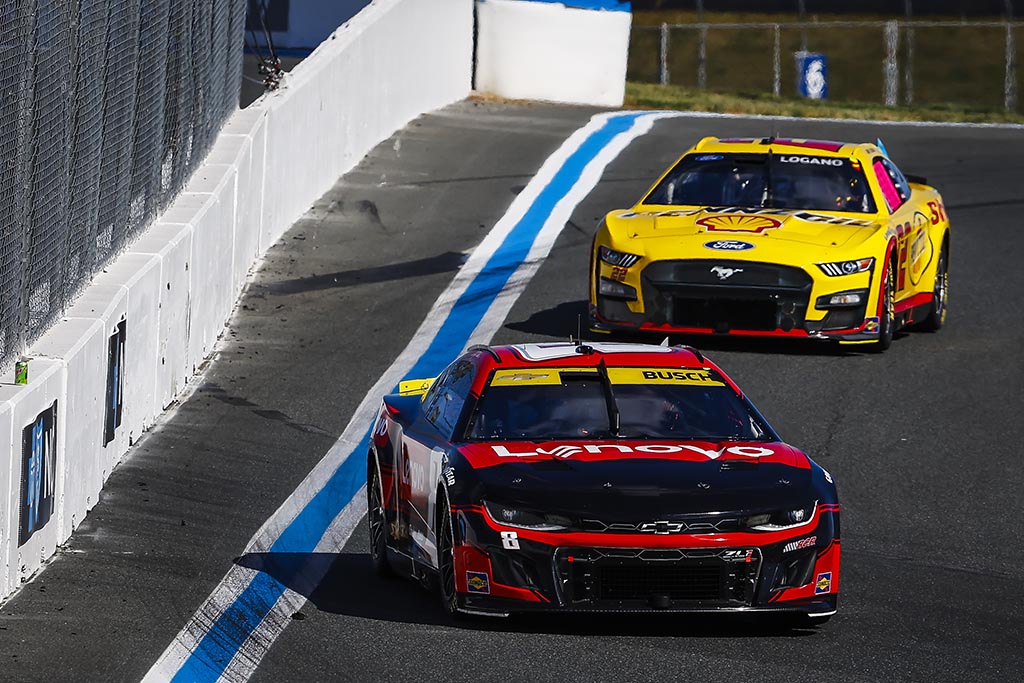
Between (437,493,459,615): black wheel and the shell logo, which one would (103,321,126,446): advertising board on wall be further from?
the shell logo

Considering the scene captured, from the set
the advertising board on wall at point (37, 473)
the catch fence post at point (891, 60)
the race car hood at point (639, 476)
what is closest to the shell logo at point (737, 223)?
the race car hood at point (639, 476)

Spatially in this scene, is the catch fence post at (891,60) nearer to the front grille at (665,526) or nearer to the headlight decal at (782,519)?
the headlight decal at (782,519)

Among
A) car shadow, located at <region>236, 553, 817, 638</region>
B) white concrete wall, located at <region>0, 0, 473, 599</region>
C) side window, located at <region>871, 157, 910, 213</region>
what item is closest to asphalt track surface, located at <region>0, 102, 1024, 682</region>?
car shadow, located at <region>236, 553, 817, 638</region>

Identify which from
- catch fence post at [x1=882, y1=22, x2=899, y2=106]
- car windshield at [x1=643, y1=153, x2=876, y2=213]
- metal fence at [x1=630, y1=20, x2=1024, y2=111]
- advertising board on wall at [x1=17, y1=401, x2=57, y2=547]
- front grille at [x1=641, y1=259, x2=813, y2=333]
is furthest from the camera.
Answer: metal fence at [x1=630, y1=20, x2=1024, y2=111]

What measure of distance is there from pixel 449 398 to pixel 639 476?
143 centimetres

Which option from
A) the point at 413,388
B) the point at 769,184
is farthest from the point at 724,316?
the point at 413,388

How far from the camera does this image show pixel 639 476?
8.38 m

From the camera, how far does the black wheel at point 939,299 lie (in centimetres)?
1616

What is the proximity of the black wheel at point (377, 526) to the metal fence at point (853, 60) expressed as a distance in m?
45.0

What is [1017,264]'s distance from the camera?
1881cm

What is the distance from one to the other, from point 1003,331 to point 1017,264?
2849 mm

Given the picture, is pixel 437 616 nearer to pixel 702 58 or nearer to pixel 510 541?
pixel 510 541

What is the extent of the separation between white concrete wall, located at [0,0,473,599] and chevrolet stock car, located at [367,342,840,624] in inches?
67.7

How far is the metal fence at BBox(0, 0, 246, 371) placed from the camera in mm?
9539
